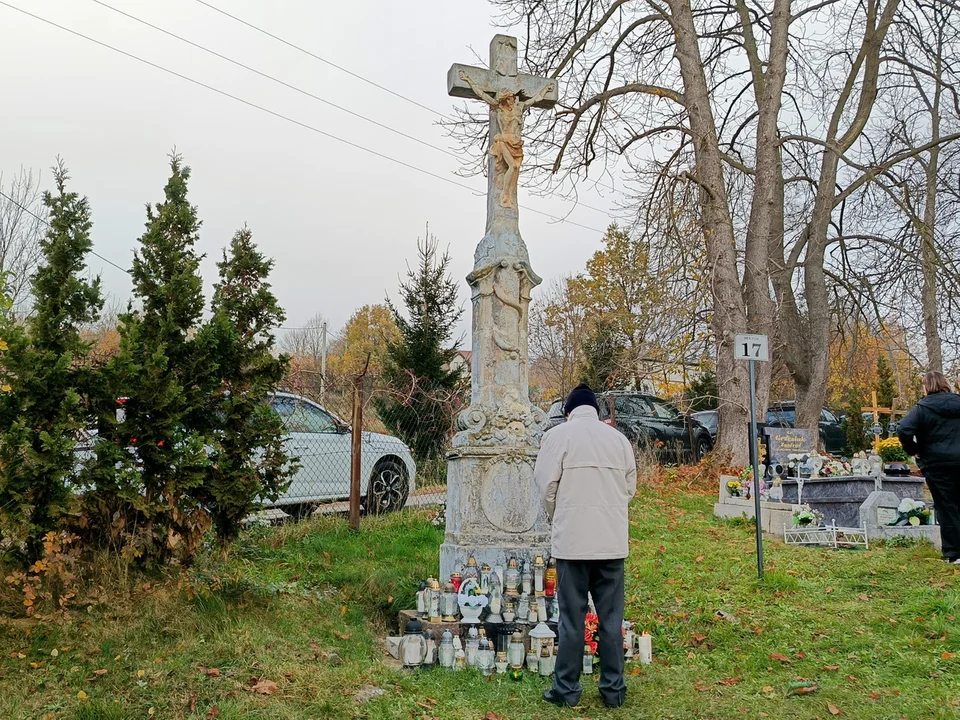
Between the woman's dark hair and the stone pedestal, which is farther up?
the woman's dark hair

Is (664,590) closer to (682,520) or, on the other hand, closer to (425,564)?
(425,564)

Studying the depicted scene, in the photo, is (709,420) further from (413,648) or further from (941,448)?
(413,648)

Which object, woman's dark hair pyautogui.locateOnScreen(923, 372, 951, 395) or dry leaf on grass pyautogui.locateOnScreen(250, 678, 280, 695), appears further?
woman's dark hair pyautogui.locateOnScreen(923, 372, 951, 395)

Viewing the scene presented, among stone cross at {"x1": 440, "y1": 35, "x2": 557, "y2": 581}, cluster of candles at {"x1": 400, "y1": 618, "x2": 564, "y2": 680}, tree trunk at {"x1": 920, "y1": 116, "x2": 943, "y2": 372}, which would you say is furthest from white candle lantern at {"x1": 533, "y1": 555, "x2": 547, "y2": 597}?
tree trunk at {"x1": 920, "y1": 116, "x2": 943, "y2": 372}

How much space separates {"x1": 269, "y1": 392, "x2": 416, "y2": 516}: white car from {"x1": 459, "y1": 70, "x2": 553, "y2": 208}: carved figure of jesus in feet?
10.9

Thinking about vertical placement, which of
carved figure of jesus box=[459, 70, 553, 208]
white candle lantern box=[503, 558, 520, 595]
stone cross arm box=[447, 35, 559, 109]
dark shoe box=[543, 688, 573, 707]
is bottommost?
dark shoe box=[543, 688, 573, 707]

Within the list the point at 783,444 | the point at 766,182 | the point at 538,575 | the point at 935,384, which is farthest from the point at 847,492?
the point at 766,182

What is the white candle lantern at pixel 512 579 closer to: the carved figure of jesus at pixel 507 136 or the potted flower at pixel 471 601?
the potted flower at pixel 471 601

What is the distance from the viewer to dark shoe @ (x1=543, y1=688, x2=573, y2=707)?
16.6 feet

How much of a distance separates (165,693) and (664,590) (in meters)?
4.61

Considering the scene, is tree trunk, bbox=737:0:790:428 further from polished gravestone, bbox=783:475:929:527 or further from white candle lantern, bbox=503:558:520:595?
white candle lantern, bbox=503:558:520:595

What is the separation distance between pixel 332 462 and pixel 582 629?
209 inches

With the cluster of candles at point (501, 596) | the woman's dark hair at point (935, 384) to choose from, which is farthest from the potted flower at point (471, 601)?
the woman's dark hair at point (935, 384)

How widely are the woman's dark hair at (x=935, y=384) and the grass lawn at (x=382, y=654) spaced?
1.68m
